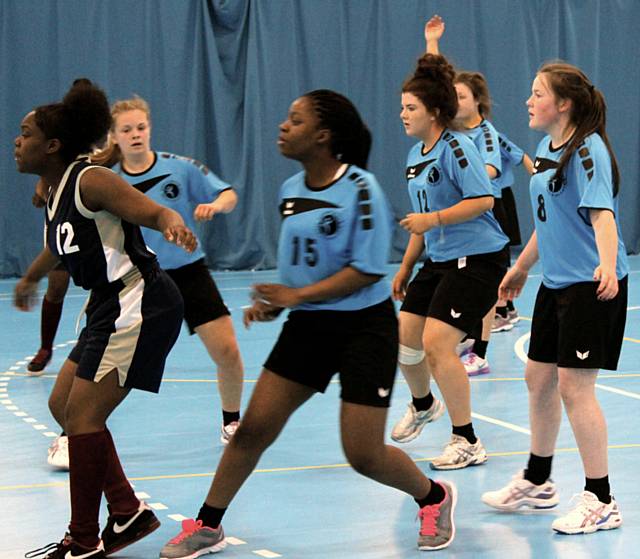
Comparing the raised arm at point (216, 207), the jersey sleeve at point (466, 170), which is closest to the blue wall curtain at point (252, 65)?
the raised arm at point (216, 207)

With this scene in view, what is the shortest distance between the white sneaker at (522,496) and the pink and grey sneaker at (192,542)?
1016 millimetres

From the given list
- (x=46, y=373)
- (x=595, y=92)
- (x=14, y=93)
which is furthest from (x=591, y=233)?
(x=14, y=93)

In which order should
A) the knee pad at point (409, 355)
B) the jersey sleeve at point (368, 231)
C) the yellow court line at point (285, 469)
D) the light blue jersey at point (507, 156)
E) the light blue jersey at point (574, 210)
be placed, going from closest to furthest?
the jersey sleeve at point (368, 231)
the light blue jersey at point (574, 210)
the yellow court line at point (285, 469)
the knee pad at point (409, 355)
the light blue jersey at point (507, 156)

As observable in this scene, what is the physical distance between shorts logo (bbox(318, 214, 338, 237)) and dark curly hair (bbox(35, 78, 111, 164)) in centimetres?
77

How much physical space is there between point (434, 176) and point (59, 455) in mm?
1924

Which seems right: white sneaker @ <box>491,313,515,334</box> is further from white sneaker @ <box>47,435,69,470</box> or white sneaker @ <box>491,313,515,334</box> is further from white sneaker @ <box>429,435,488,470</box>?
white sneaker @ <box>47,435,69,470</box>

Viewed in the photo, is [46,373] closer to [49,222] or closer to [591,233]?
[49,222]

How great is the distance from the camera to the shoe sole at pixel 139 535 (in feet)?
12.3

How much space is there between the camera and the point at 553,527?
3852 mm

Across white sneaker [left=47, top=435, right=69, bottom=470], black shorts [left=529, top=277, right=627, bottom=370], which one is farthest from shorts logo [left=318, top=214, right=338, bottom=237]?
white sneaker [left=47, top=435, right=69, bottom=470]

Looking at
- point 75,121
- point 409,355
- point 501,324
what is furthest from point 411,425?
point 501,324

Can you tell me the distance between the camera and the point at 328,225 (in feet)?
11.4

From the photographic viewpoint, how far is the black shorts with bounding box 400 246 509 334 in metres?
4.81

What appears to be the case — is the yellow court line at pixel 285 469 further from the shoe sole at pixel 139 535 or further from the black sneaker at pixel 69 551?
the black sneaker at pixel 69 551
